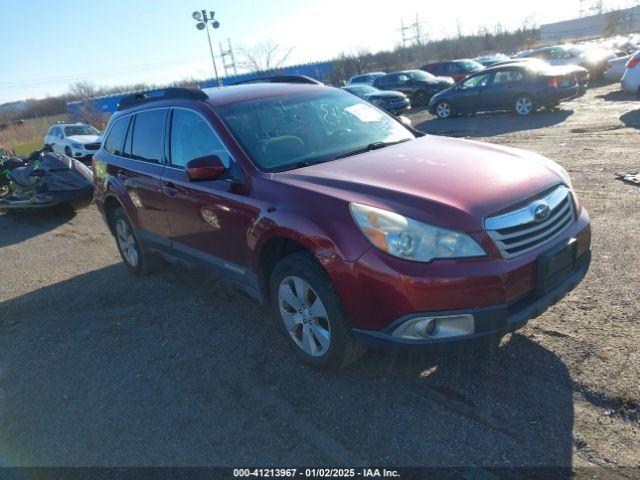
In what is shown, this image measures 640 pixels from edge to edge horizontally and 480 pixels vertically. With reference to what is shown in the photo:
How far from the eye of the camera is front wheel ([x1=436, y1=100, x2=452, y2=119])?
1780 cm

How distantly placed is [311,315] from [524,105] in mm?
14419

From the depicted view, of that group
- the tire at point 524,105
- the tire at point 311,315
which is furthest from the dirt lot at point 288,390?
the tire at point 524,105

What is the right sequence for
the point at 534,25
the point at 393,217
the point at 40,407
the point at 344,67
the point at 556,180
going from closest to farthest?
the point at 393,217, the point at 556,180, the point at 40,407, the point at 344,67, the point at 534,25

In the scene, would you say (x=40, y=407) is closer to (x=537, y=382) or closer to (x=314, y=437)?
(x=314, y=437)

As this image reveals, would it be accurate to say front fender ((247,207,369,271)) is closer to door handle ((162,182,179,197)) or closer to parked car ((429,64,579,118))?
door handle ((162,182,179,197))

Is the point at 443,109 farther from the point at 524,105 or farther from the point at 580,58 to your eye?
the point at 580,58

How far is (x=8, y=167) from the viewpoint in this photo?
37.6 feet

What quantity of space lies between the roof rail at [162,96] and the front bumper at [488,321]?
2.60 metres

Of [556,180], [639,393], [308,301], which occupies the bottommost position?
A: [639,393]

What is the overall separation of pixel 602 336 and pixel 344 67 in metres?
55.8

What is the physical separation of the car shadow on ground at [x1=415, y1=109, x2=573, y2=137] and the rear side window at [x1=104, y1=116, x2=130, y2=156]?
9.94 meters

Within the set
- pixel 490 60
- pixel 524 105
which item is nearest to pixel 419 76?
pixel 524 105

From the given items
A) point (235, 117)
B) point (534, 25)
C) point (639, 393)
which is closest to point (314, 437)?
point (639, 393)

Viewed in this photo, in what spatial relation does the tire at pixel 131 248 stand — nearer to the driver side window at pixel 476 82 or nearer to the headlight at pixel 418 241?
the headlight at pixel 418 241
